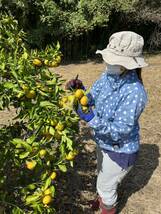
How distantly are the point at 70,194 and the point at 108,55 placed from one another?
1491mm

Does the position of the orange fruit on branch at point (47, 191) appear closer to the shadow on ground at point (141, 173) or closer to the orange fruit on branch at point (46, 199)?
the orange fruit on branch at point (46, 199)

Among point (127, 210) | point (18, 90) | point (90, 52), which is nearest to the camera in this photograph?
point (18, 90)

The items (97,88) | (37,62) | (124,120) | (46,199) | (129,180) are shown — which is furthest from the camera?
(129,180)

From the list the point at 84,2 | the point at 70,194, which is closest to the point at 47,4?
the point at 84,2

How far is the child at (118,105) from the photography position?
9.89 ft

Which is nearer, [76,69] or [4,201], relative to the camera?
[4,201]

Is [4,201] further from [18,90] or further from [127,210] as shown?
[127,210]

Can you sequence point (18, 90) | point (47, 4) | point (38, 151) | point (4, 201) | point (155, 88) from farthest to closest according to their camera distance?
point (47, 4) → point (155, 88) → point (4, 201) → point (38, 151) → point (18, 90)

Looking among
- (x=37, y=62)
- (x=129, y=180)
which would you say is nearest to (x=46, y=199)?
(x=37, y=62)

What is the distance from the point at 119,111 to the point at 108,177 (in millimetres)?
589

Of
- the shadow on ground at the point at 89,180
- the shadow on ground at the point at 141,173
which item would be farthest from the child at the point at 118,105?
the shadow on ground at the point at 141,173

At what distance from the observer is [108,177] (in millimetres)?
3385

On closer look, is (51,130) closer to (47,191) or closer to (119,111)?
(47,191)

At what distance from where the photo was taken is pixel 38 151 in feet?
8.46
